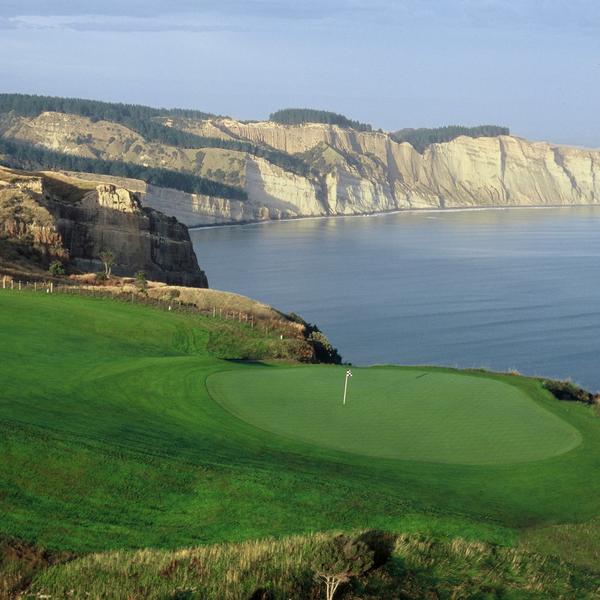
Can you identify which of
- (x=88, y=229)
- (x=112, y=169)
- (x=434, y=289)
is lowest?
(x=434, y=289)

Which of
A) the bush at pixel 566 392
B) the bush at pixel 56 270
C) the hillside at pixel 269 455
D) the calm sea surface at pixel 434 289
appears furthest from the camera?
the calm sea surface at pixel 434 289

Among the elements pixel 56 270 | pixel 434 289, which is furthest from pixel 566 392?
pixel 434 289

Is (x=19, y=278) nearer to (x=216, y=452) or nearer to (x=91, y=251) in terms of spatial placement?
(x=91, y=251)

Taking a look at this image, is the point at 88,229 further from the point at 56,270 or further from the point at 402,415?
the point at 402,415

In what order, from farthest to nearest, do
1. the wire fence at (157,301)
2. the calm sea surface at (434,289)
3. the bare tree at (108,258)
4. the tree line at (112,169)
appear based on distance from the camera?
the tree line at (112,169) < the bare tree at (108,258) < the calm sea surface at (434,289) < the wire fence at (157,301)

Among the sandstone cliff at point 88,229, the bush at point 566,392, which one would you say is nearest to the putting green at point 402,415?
the bush at point 566,392

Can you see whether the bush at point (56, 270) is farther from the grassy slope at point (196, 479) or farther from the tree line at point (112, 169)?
the tree line at point (112, 169)
